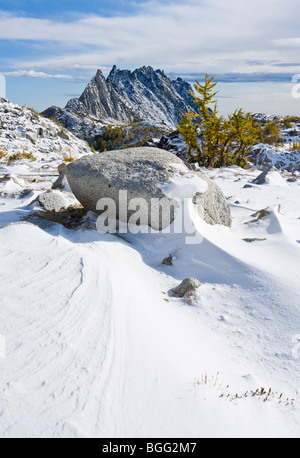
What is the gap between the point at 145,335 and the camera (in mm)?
2709

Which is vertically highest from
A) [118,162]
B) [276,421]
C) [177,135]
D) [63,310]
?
[177,135]

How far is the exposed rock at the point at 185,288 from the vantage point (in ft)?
11.9

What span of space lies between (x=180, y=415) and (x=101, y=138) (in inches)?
2374

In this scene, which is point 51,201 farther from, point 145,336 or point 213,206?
point 145,336

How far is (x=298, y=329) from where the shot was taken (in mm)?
2971

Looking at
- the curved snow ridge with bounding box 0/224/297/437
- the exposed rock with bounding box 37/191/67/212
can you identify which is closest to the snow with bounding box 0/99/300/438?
the curved snow ridge with bounding box 0/224/297/437

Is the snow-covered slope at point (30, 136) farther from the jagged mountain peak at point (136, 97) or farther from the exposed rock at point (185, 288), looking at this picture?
the jagged mountain peak at point (136, 97)

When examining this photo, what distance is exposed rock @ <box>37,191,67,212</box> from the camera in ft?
20.0

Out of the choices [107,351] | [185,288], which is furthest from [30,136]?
[107,351]

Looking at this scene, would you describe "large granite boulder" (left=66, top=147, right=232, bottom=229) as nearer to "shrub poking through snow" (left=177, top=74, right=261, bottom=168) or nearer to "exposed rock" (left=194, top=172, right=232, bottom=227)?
"exposed rock" (left=194, top=172, right=232, bottom=227)

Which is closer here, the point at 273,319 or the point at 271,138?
the point at 273,319
